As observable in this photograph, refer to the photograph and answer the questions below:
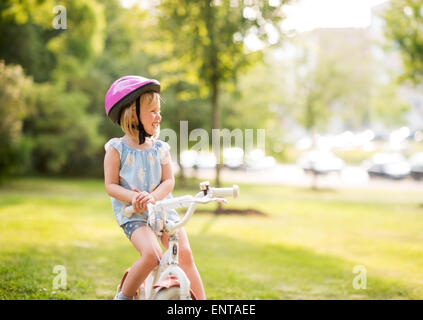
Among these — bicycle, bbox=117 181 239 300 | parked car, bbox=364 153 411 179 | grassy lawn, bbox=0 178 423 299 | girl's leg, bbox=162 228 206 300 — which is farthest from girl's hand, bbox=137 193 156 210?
parked car, bbox=364 153 411 179

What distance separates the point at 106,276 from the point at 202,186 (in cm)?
344

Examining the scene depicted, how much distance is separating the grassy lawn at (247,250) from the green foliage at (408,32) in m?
4.47

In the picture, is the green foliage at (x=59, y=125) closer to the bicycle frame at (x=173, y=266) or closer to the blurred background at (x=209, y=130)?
the blurred background at (x=209, y=130)

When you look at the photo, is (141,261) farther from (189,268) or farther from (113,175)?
(113,175)

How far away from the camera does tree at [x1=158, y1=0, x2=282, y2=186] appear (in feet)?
39.6

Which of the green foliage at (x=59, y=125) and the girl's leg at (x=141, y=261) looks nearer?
the girl's leg at (x=141, y=261)

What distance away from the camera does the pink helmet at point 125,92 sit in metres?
3.17

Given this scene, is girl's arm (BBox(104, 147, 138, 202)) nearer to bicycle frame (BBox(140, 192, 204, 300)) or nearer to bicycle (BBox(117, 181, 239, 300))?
bicycle (BBox(117, 181, 239, 300))

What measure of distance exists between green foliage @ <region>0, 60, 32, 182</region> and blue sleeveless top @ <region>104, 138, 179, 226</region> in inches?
535

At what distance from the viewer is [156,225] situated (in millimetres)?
2957

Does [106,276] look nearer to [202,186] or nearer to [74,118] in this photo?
[202,186]

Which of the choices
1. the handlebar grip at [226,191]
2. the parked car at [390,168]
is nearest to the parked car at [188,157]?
the parked car at [390,168]
